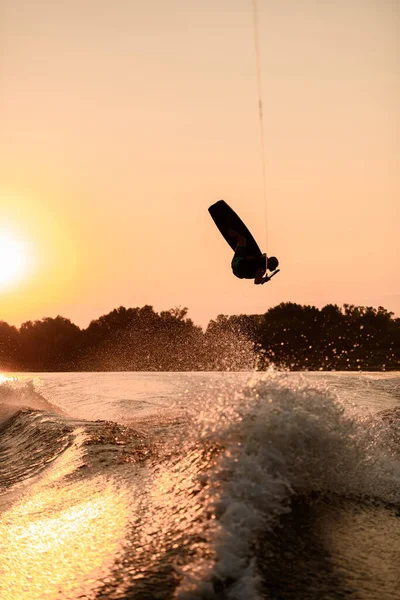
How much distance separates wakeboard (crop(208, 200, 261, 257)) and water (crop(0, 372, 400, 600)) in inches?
213

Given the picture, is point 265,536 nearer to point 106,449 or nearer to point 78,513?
point 78,513

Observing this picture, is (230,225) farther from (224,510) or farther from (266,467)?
(224,510)

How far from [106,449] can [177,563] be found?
393 cm

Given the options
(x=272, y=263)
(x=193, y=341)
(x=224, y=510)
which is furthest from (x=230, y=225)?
(x=193, y=341)

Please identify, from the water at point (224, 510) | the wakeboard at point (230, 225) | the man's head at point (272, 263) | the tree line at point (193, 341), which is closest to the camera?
the water at point (224, 510)

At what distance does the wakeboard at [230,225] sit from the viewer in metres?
12.4

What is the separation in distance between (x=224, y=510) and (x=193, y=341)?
195ft

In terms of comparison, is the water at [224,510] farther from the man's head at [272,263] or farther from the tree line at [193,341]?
the tree line at [193,341]

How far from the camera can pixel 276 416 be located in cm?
533

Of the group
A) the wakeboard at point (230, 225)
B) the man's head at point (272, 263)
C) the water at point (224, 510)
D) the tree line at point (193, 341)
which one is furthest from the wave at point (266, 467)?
the tree line at point (193, 341)

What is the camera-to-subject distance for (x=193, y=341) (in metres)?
63.8

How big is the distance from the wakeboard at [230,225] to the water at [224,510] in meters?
5.41

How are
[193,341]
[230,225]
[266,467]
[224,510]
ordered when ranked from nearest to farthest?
[224,510]
[266,467]
[230,225]
[193,341]

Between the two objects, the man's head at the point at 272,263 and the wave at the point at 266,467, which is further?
the man's head at the point at 272,263
